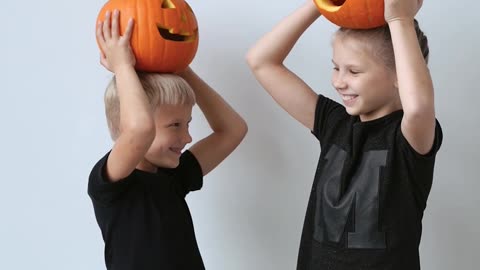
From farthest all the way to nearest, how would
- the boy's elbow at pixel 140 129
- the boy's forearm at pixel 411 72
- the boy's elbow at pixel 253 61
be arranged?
the boy's elbow at pixel 253 61 → the boy's elbow at pixel 140 129 → the boy's forearm at pixel 411 72

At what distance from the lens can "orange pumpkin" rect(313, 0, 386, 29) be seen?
1.14 meters

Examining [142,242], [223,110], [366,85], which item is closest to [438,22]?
[366,85]

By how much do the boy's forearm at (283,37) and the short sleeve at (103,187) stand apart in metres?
0.39

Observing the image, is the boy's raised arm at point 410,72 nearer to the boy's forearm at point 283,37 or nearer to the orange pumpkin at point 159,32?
the boy's forearm at point 283,37

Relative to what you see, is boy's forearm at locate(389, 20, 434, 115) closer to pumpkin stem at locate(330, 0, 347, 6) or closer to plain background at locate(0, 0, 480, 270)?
pumpkin stem at locate(330, 0, 347, 6)

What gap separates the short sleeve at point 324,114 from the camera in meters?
1.34

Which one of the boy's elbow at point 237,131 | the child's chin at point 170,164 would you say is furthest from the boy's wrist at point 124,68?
the boy's elbow at point 237,131

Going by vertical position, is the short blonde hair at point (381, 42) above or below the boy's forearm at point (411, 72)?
above

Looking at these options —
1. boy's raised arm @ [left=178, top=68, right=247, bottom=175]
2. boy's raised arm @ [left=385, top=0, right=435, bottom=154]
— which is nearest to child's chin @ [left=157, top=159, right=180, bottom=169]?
boy's raised arm @ [left=178, top=68, right=247, bottom=175]

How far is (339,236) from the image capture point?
1226 mm

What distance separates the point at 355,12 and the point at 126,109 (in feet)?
1.46

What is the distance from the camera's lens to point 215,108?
4.88 feet

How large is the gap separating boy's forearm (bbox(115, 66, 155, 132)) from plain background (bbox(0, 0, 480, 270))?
452mm

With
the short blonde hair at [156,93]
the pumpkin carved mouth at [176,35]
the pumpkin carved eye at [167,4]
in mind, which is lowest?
the short blonde hair at [156,93]
